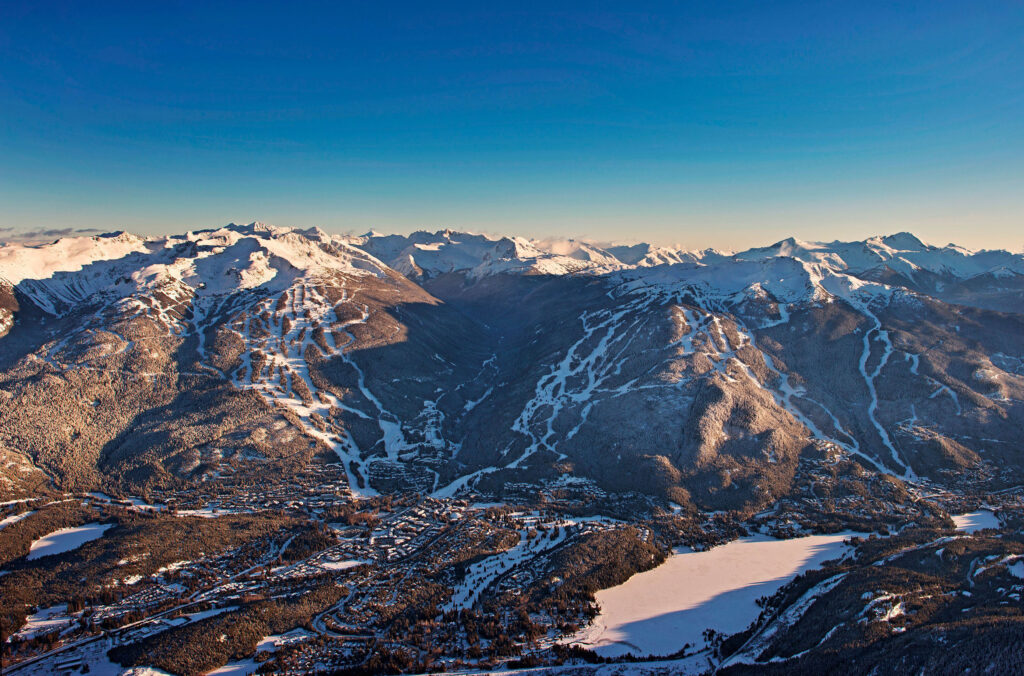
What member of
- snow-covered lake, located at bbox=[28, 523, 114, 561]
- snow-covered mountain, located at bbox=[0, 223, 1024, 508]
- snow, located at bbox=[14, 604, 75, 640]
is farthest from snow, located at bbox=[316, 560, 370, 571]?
snow-covered lake, located at bbox=[28, 523, 114, 561]

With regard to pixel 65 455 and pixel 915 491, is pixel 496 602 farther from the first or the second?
pixel 65 455

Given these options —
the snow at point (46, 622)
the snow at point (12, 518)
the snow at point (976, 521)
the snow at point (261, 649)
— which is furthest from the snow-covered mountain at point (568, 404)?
the snow at point (261, 649)

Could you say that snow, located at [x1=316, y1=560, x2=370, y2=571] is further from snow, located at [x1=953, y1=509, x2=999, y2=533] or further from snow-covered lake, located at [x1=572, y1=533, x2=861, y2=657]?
snow, located at [x1=953, y1=509, x2=999, y2=533]

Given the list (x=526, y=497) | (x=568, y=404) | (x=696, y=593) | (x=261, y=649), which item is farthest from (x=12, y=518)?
(x=696, y=593)

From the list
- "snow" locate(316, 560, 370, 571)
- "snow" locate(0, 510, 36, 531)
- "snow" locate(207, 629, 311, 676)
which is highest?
"snow" locate(0, 510, 36, 531)

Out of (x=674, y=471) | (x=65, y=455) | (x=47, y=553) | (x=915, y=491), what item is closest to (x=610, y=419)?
(x=674, y=471)

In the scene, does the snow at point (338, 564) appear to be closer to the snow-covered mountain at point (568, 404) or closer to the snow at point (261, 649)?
the snow at point (261, 649)
